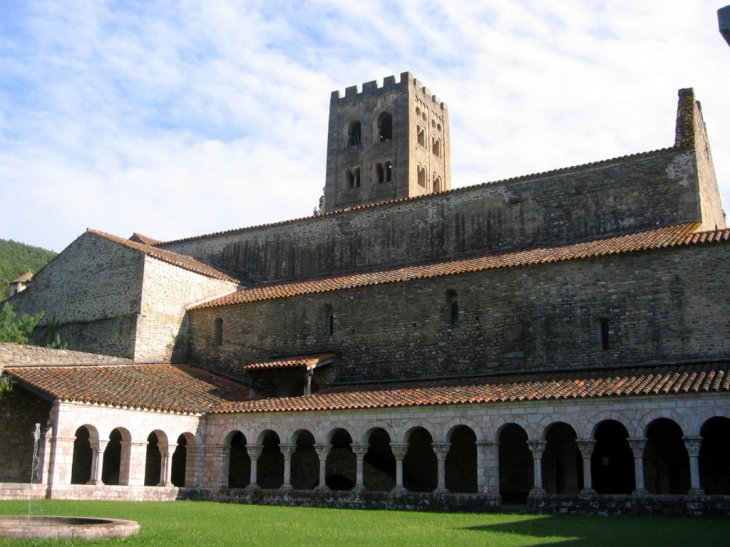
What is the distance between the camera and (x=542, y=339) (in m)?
23.3

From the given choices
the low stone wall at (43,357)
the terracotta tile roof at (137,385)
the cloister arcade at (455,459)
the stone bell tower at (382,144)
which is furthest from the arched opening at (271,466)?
the stone bell tower at (382,144)

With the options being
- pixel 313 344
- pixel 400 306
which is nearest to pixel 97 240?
pixel 313 344

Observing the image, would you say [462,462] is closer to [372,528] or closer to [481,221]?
[481,221]

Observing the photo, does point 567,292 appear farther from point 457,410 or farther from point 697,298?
point 457,410

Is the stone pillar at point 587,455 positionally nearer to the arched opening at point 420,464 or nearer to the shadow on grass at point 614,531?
the shadow on grass at point 614,531

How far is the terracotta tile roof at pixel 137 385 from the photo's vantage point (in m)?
22.7

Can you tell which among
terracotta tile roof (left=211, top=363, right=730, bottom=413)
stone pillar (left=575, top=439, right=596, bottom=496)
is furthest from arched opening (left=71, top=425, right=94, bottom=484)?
stone pillar (left=575, top=439, right=596, bottom=496)

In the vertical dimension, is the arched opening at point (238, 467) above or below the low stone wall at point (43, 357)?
below

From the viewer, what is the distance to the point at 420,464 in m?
25.0

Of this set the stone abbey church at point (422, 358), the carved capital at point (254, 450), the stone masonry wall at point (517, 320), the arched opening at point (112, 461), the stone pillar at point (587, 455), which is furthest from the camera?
the arched opening at point (112, 461)

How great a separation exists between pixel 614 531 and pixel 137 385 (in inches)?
636

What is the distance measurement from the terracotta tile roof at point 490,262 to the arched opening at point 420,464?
5137 mm

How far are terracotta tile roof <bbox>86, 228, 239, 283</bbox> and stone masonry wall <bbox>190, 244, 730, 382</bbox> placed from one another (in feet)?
12.1

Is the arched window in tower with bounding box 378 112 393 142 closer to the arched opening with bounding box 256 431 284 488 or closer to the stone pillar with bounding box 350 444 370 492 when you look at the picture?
the arched opening with bounding box 256 431 284 488
